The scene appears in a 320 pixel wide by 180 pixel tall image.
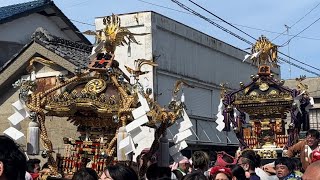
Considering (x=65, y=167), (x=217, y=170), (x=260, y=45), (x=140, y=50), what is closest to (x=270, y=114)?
(x=260, y=45)

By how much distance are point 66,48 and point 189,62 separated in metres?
6.21

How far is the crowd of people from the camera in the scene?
289 centimetres

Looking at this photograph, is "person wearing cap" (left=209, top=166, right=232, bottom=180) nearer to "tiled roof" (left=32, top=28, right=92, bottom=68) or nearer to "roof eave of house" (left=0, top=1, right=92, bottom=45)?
"tiled roof" (left=32, top=28, right=92, bottom=68)

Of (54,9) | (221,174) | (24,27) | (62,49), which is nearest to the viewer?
(221,174)

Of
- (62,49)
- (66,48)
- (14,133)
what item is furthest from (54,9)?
(14,133)

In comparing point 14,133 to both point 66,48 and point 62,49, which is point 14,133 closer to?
point 62,49

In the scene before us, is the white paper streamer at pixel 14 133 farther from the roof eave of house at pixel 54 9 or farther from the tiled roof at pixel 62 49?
the roof eave of house at pixel 54 9

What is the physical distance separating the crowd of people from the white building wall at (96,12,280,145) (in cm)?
760

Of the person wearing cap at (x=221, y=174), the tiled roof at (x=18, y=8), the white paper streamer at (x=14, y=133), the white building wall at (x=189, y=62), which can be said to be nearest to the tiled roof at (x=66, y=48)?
the tiled roof at (x=18, y=8)

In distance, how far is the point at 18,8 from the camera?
55.9 feet

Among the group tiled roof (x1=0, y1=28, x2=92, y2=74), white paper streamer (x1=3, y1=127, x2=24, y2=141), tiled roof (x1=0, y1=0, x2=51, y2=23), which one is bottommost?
white paper streamer (x1=3, y1=127, x2=24, y2=141)

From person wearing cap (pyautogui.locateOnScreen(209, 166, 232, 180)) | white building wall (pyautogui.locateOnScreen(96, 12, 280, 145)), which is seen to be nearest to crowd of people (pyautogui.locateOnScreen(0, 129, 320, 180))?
person wearing cap (pyautogui.locateOnScreen(209, 166, 232, 180))

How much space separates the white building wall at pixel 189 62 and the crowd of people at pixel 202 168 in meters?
7.60

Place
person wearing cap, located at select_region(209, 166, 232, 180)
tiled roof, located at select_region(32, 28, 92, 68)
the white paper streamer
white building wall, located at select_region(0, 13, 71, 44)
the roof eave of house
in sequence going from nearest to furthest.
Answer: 1. person wearing cap, located at select_region(209, 166, 232, 180)
2. the white paper streamer
3. tiled roof, located at select_region(32, 28, 92, 68)
4. the roof eave of house
5. white building wall, located at select_region(0, 13, 71, 44)
